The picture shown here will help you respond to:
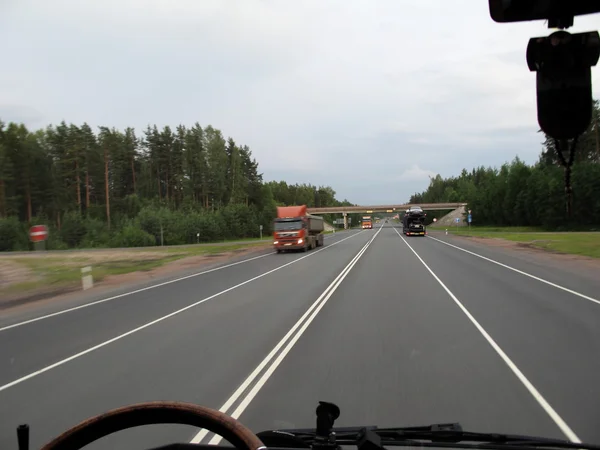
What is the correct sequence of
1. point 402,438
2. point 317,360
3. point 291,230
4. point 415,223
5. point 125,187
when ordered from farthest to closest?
point 125,187, point 415,223, point 291,230, point 317,360, point 402,438

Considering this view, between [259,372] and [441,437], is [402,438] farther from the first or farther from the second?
[259,372]

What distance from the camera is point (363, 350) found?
7391 mm

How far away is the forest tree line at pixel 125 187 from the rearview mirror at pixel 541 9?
196ft

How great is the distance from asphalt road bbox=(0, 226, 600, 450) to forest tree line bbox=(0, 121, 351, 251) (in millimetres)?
51331

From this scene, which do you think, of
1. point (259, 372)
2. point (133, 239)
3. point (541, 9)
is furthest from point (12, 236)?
point (541, 9)

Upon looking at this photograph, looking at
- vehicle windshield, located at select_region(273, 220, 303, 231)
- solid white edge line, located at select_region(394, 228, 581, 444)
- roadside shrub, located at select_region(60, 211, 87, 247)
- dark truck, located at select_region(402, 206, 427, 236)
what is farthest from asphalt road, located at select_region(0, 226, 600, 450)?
roadside shrub, located at select_region(60, 211, 87, 247)

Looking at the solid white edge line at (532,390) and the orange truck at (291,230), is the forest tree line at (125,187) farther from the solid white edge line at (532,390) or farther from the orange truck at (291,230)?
the solid white edge line at (532,390)

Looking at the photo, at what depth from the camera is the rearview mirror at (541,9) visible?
10.2 feet

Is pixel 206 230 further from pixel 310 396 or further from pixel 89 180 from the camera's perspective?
pixel 310 396

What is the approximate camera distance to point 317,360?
6902 mm

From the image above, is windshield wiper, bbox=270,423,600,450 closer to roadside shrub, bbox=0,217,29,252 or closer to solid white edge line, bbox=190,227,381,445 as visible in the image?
solid white edge line, bbox=190,227,381,445

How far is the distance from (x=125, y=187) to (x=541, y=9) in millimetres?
91930

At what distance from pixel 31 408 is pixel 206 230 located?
6440 cm

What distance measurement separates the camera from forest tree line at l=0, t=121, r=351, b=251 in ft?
214
